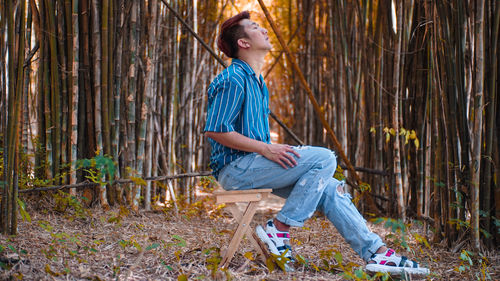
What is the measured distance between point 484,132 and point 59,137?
1.96m

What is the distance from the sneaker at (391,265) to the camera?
5.48 feet

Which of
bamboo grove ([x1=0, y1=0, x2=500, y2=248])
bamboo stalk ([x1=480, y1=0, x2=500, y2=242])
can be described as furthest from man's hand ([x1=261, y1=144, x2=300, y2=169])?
bamboo stalk ([x1=480, y1=0, x2=500, y2=242])

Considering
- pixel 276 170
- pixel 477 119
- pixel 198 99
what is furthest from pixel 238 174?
pixel 198 99

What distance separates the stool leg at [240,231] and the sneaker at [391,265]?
16.3 inches

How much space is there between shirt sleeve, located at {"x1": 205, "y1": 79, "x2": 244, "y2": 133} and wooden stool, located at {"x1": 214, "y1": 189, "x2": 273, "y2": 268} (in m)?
0.21

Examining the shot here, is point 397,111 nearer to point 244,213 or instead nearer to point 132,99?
point 244,213

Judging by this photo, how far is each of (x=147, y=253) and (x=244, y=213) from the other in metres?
0.46

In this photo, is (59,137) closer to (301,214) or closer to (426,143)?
(301,214)

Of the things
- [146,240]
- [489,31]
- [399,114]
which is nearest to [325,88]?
[399,114]

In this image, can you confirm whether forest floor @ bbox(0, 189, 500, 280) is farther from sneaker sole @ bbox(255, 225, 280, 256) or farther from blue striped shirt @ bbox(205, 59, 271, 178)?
blue striped shirt @ bbox(205, 59, 271, 178)

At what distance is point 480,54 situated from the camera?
78.7 inches

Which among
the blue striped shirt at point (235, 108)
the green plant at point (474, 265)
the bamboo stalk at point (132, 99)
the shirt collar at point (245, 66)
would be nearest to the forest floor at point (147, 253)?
the green plant at point (474, 265)

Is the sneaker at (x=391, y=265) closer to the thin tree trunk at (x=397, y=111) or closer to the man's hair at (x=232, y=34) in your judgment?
the man's hair at (x=232, y=34)

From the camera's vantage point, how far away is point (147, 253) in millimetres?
1922
